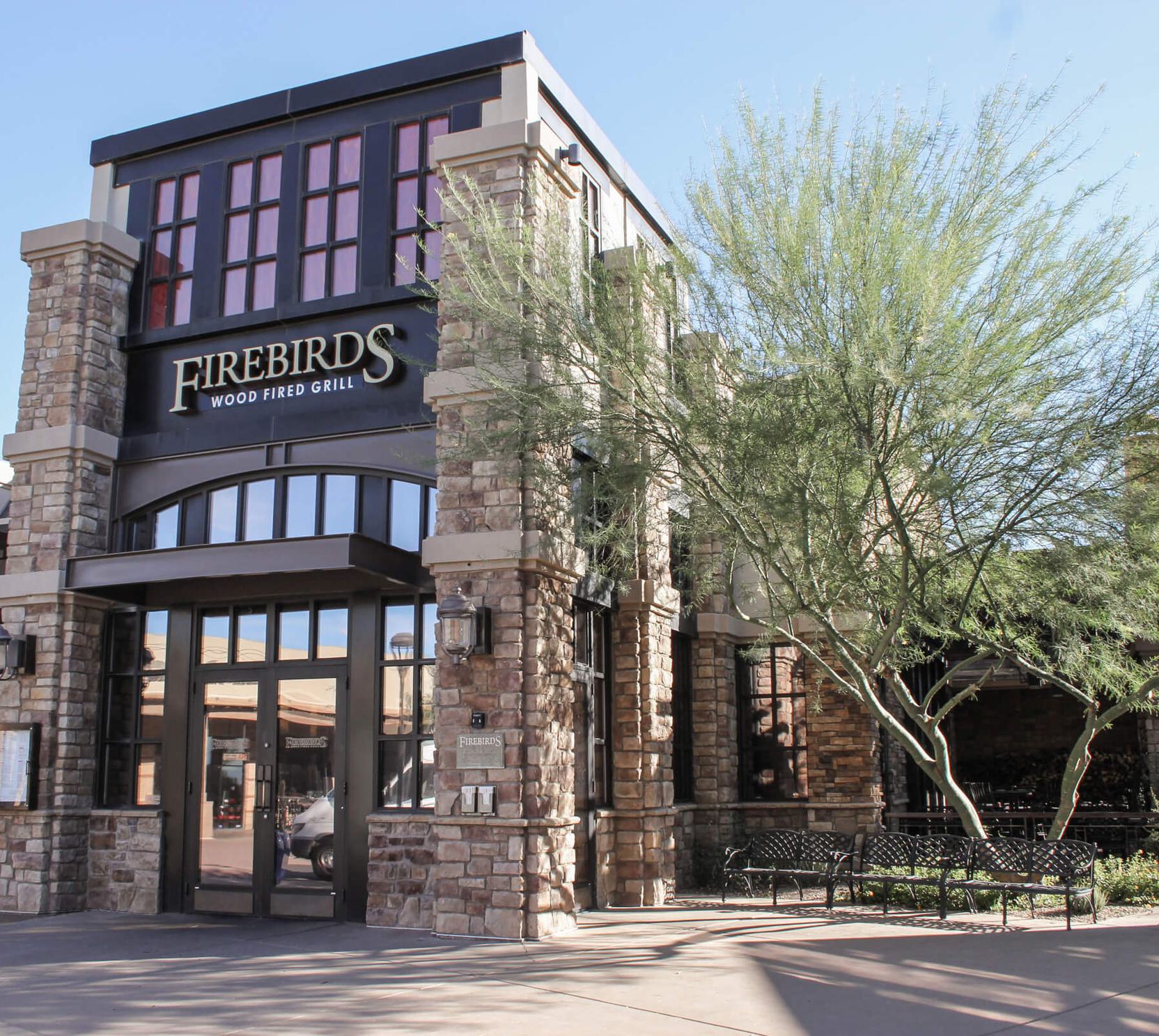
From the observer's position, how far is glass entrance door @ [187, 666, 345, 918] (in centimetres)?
1055

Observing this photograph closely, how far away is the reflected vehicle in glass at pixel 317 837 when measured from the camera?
10500 millimetres

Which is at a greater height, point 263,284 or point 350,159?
point 350,159

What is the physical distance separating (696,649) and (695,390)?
4969 mm

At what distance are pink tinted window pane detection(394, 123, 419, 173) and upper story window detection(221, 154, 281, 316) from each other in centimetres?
143

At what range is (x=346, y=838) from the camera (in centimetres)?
1038

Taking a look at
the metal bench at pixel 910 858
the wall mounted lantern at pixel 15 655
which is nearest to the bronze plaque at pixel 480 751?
the metal bench at pixel 910 858

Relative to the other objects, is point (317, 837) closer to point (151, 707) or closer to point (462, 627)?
point (151, 707)

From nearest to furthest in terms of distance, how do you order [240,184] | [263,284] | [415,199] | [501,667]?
1. [501,667]
2. [415,199]
3. [263,284]
4. [240,184]

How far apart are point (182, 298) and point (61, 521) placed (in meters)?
2.73

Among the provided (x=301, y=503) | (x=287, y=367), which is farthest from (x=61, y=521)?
(x=287, y=367)

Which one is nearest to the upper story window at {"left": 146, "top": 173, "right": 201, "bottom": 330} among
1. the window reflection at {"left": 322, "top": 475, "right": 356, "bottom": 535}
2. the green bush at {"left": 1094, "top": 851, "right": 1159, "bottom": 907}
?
the window reflection at {"left": 322, "top": 475, "right": 356, "bottom": 535}

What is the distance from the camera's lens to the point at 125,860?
444 inches

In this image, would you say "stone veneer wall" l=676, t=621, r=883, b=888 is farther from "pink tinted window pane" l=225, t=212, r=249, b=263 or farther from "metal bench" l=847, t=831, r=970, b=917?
"pink tinted window pane" l=225, t=212, r=249, b=263

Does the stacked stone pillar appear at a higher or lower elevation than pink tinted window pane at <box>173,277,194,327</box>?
lower
